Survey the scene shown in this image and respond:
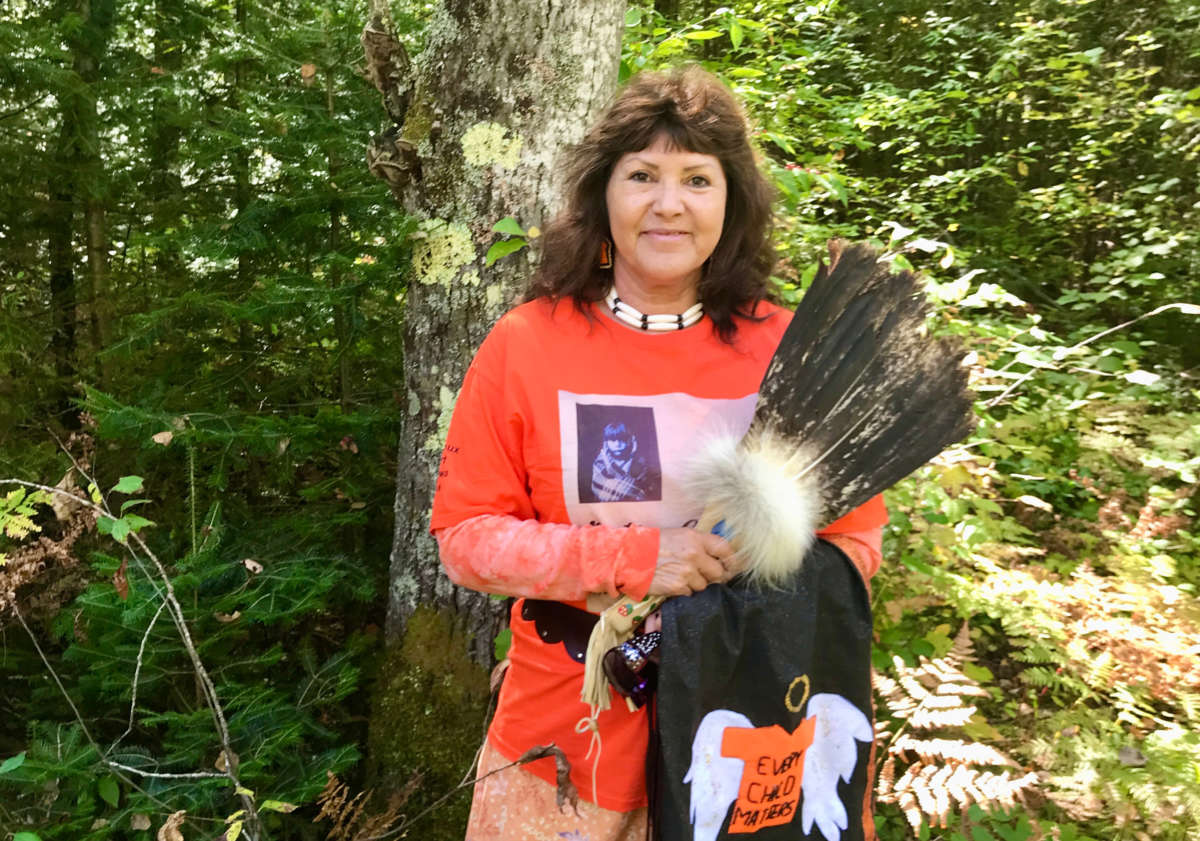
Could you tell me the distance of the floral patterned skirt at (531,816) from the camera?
164cm

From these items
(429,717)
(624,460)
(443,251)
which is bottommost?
(429,717)

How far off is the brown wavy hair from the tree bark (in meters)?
0.73

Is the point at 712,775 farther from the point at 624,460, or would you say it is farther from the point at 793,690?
the point at 624,460

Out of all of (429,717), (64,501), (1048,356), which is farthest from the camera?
(1048,356)

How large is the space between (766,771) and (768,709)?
13 centimetres

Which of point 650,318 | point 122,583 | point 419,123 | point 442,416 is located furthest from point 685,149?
point 122,583

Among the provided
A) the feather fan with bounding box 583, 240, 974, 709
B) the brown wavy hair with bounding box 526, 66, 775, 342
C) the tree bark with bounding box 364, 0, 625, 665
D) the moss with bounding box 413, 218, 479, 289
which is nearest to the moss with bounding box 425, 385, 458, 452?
the tree bark with bounding box 364, 0, 625, 665

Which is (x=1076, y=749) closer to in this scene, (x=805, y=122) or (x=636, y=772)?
(x=636, y=772)

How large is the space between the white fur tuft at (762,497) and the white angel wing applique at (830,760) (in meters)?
0.34

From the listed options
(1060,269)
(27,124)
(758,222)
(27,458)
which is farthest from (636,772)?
(1060,269)

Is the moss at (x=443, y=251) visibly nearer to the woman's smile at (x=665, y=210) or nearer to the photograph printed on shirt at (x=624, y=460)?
the woman's smile at (x=665, y=210)

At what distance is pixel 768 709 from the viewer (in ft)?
4.72

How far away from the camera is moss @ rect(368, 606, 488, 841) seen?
8.64 feet

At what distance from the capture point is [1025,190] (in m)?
6.67
